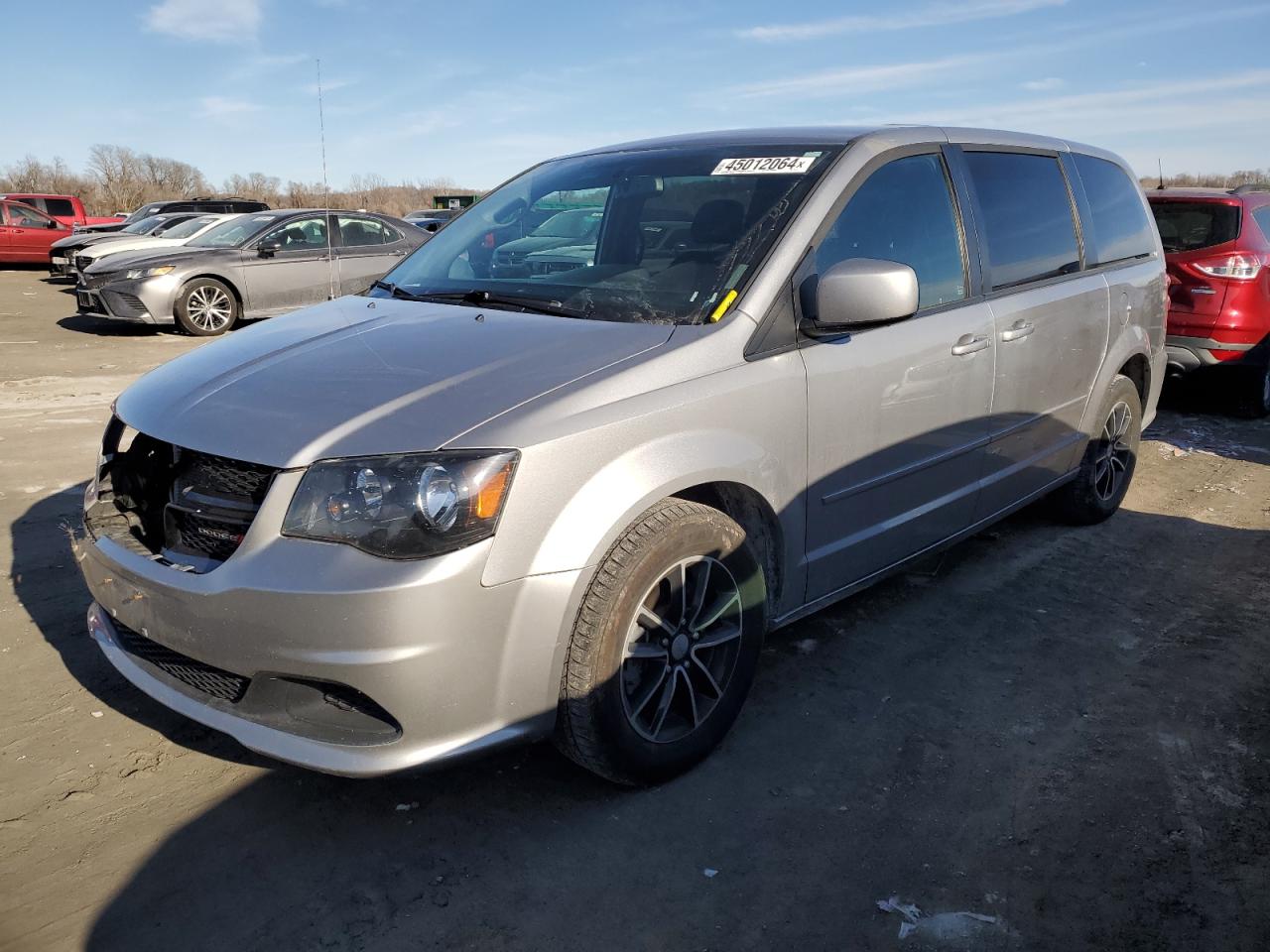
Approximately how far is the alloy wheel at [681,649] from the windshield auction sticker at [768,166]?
4.56 feet

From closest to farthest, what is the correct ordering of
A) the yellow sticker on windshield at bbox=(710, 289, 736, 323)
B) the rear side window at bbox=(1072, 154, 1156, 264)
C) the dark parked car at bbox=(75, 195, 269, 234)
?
the yellow sticker on windshield at bbox=(710, 289, 736, 323)
the rear side window at bbox=(1072, 154, 1156, 264)
the dark parked car at bbox=(75, 195, 269, 234)

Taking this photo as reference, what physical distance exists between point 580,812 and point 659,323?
143 cm

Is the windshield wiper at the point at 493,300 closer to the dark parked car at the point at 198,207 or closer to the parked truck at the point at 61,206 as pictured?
the dark parked car at the point at 198,207

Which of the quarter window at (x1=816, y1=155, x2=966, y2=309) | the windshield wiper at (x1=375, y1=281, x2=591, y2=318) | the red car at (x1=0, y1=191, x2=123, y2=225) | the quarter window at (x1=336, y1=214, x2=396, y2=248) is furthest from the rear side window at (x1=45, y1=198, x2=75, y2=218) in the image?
the quarter window at (x1=816, y1=155, x2=966, y2=309)

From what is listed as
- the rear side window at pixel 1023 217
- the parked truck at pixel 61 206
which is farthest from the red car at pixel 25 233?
the rear side window at pixel 1023 217

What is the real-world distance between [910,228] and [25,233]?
2527 cm

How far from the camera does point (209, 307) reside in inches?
482

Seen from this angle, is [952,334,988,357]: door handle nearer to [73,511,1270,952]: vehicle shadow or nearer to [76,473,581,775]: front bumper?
[73,511,1270,952]: vehicle shadow

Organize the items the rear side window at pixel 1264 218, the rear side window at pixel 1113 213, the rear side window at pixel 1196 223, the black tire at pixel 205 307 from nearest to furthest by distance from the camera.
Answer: the rear side window at pixel 1113 213 → the rear side window at pixel 1196 223 → the rear side window at pixel 1264 218 → the black tire at pixel 205 307

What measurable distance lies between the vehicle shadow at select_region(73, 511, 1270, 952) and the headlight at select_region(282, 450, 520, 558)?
0.63 meters

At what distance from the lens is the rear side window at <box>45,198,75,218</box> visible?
2577cm

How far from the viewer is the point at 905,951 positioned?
2.24 metres

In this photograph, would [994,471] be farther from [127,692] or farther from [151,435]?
[127,692]

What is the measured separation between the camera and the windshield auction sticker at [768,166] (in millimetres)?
3328
